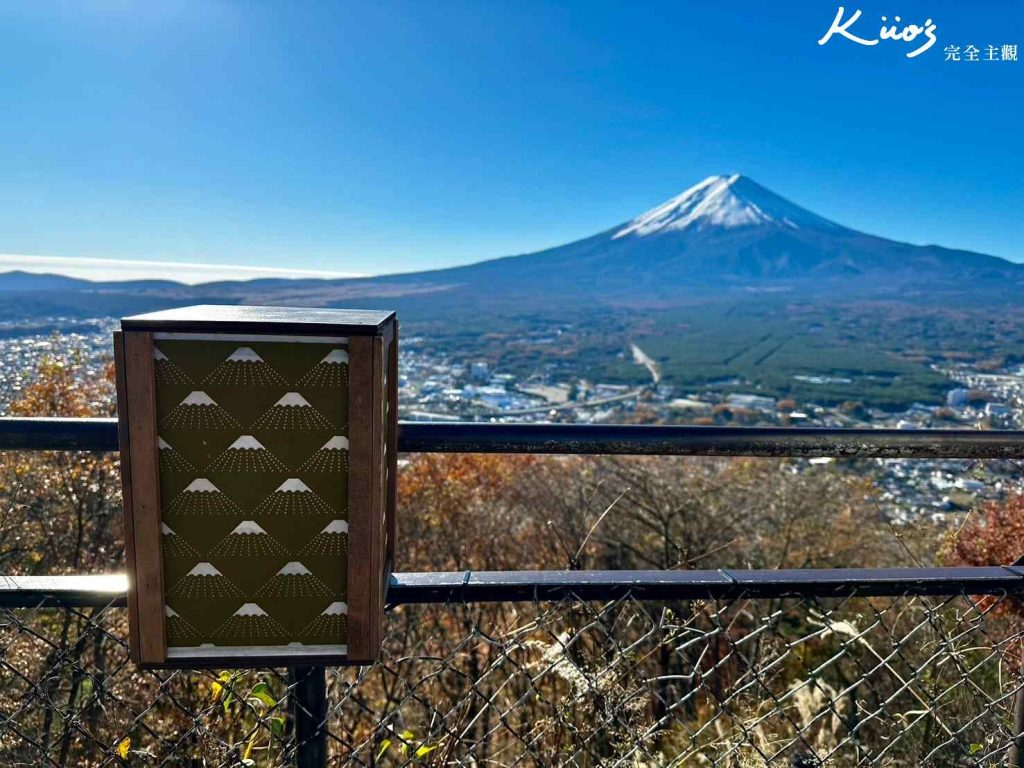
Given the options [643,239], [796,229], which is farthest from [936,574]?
[796,229]

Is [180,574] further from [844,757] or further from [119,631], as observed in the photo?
[119,631]

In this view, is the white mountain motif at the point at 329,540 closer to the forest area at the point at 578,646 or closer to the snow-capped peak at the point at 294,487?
the snow-capped peak at the point at 294,487

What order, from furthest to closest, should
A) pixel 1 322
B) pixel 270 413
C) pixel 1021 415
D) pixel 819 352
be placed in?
1. pixel 819 352
2. pixel 1 322
3. pixel 1021 415
4. pixel 270 413

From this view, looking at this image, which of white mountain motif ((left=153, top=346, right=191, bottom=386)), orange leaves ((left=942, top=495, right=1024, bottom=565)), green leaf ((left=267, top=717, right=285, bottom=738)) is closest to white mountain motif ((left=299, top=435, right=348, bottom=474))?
white mountain motif ((left=153, top=346, right=191, bottom=386))

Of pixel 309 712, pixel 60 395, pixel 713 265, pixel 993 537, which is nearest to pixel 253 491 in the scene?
pixel 309 712

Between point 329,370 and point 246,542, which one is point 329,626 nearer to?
point 246,542

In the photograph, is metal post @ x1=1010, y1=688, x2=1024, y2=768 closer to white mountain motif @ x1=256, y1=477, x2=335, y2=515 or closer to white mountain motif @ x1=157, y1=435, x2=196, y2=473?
white mountain motif @ x1=256, y1=477, x2=335, y2=515
